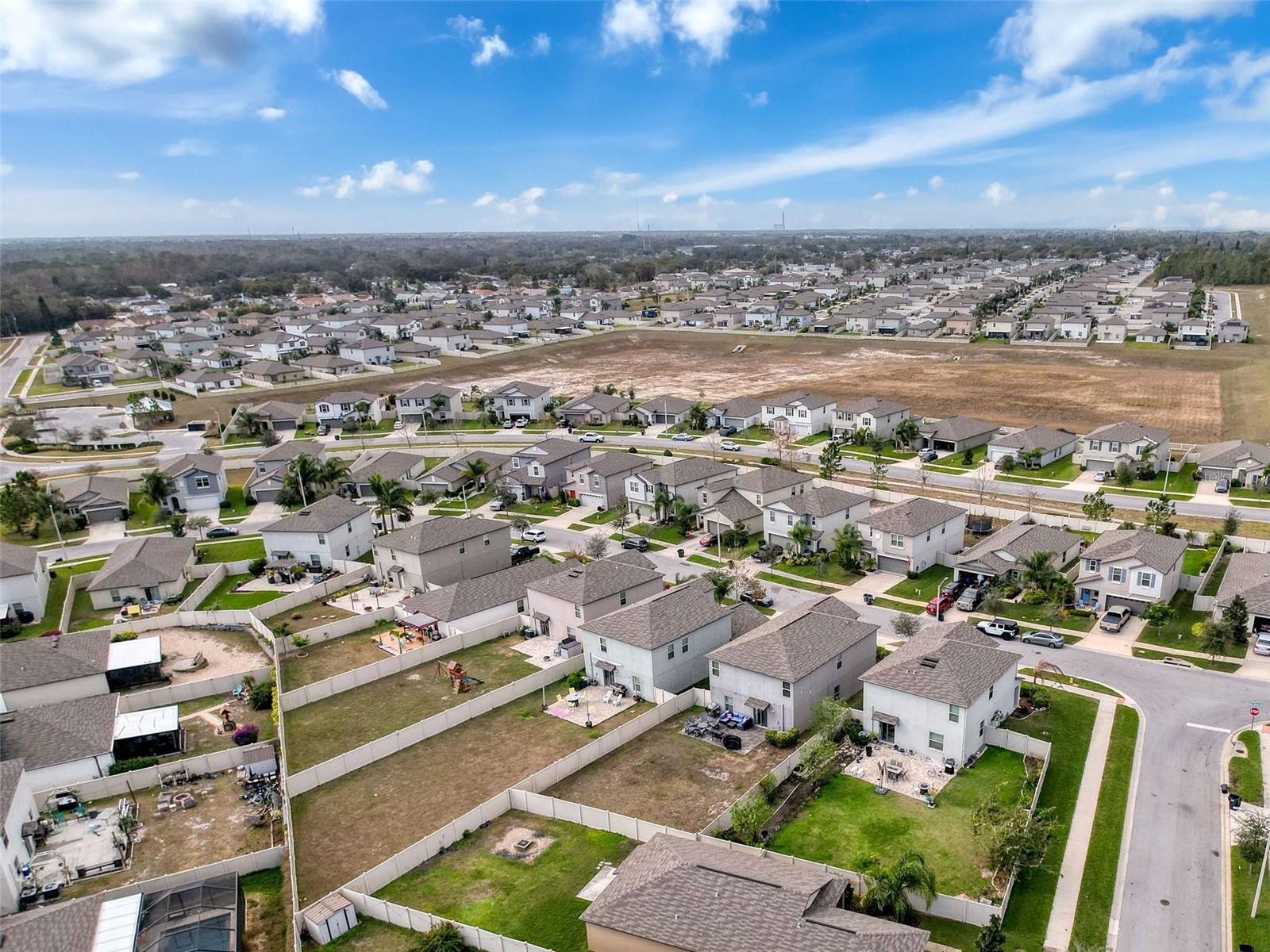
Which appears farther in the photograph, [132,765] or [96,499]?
[96,499]

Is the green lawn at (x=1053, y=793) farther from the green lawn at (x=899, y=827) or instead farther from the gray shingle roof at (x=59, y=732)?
the gray shingle roof at (x=59, y=732)

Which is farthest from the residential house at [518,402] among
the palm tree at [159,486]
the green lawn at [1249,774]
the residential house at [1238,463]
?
the green lawn at [1249,774]

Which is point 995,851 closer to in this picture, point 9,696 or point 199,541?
point 9,696

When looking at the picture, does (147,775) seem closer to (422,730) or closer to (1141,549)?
(422,730)

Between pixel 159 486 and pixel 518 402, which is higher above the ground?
pixel 518 402

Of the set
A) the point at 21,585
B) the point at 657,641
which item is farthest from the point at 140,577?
the point at 657,641

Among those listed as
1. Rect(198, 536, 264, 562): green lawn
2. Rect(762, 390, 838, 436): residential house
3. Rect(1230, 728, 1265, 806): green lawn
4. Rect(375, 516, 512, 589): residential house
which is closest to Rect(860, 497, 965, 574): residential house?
Rect(1230, 728, 1265, 806): green lawn
